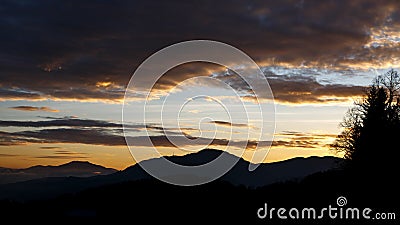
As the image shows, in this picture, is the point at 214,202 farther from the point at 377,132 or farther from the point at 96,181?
the point at 96,181

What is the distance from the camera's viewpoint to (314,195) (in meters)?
42.2

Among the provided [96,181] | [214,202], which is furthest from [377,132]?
[96,181]

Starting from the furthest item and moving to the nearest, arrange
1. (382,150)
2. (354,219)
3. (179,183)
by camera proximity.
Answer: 1. (179,183)
2. (382,150)
3. (354,219)

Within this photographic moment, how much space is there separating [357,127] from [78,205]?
111 feet

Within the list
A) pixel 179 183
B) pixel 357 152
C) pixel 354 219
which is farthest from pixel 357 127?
pixel 354 219

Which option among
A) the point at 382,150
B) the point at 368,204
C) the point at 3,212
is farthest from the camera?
the point at 382,150

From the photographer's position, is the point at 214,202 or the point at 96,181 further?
the point at 96,181

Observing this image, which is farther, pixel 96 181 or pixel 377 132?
pixel 96 181

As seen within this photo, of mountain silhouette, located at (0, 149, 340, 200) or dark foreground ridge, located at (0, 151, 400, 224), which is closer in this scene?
dark foreground ridge, located at (0, 151, 400, 224)

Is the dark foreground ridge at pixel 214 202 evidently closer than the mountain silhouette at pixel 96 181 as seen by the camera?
Yes

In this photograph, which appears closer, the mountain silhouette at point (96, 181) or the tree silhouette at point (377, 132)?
the tree silhouette at point (377, 132)

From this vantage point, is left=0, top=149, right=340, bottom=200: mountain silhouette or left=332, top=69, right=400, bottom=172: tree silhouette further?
left=0, top=149, right=340, bottom=200: mountain silhouette

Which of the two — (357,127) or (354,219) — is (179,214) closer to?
(354,219)

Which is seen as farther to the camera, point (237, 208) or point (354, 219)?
point (237, 208)
